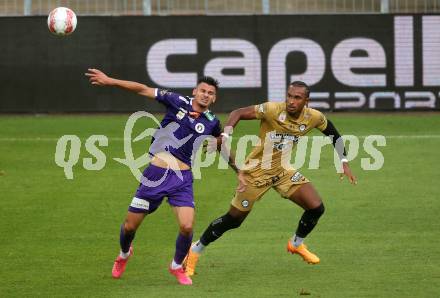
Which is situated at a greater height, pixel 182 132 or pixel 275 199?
pixel 182 132

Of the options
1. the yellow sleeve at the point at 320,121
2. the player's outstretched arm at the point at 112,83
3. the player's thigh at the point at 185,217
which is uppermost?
the player's outstretched arm at the point at 112,83

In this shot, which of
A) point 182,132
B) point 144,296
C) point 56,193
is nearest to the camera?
point 144,296

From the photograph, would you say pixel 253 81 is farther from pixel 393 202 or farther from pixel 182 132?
pixel 182 132

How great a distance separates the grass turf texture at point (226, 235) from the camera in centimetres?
1159

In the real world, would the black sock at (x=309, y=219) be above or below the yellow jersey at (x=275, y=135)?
below

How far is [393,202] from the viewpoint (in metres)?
A: 17.2

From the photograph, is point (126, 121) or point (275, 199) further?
point (126, 121)

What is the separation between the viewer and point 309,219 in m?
12.7

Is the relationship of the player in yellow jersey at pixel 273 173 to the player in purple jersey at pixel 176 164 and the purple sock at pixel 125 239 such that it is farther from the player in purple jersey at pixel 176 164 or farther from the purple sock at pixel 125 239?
the purple sock at pixel 125 239

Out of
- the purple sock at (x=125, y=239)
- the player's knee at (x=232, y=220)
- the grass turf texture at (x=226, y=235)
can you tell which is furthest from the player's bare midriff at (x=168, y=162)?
the grass turf texture at (x=226, y=235)

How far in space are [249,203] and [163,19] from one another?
1734cm

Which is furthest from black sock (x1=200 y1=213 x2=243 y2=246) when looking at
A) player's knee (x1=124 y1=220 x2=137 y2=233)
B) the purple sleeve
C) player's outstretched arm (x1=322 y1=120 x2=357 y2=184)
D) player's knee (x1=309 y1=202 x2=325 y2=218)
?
the purple sleeve

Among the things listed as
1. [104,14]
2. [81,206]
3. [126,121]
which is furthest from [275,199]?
[104,14]

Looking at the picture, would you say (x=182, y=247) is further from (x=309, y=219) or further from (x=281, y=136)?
(x=281, y=136)
